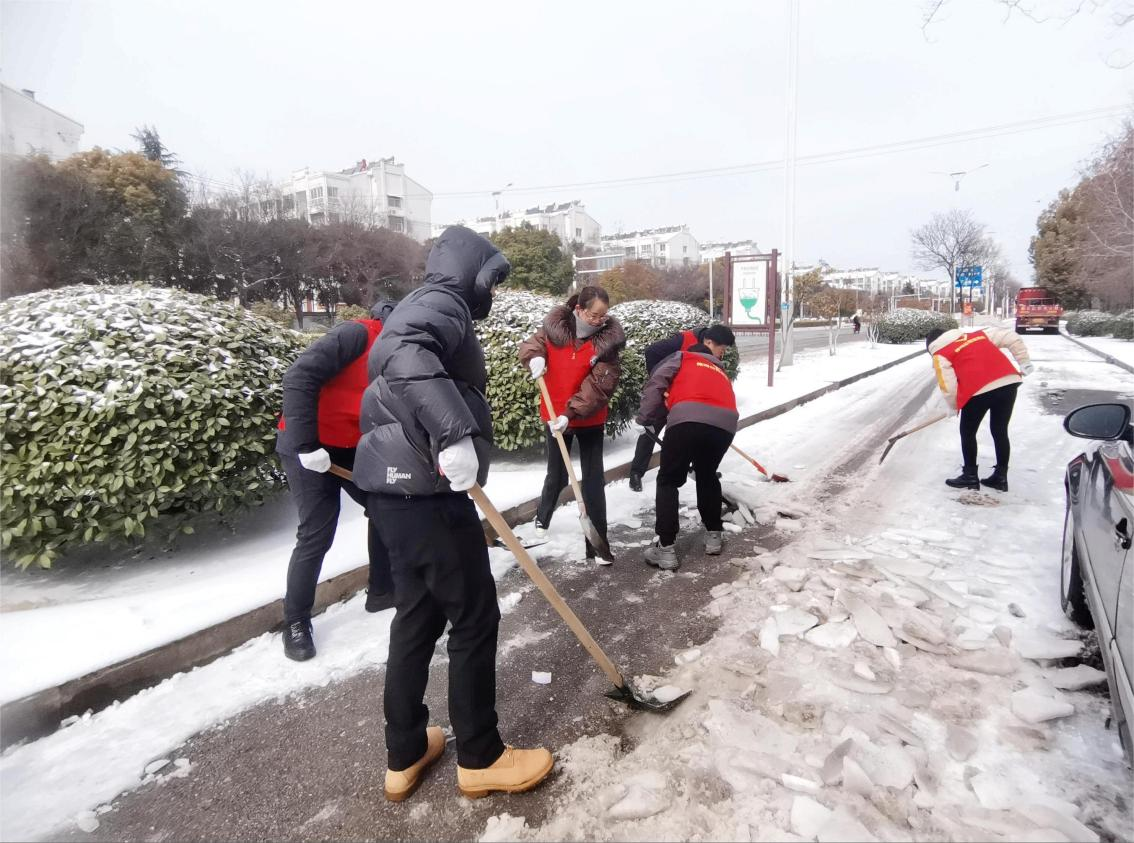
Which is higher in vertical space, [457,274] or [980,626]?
[457,274]

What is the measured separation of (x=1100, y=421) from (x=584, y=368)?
8.93 ft

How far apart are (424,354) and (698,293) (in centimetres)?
5092

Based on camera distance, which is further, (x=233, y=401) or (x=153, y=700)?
(x=233, y=401)

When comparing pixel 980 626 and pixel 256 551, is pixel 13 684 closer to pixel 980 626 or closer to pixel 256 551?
pixel 256 551

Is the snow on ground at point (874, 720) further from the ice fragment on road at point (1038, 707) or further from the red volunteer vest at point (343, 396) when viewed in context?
the red volunteer vest at point (343, 396)

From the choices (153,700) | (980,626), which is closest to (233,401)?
(153,700)

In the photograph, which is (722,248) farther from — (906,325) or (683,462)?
(683,462)

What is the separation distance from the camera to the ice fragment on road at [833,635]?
3.18 metres

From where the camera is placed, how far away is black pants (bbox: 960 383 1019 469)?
571 cm

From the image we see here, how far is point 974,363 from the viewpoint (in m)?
5.69

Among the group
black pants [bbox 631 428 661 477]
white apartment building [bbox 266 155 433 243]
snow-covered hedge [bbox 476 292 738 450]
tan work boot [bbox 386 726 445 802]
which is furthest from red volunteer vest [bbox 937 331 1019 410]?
white apartment building [bbox 266 155 433 243]

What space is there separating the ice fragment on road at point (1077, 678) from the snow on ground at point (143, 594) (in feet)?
9.65

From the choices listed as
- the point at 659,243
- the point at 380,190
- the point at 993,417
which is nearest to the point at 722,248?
the point at 659,243

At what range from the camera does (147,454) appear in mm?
3541
